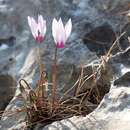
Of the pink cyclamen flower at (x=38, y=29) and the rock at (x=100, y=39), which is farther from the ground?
the pink cyclamen flower at (x=38, y=29)

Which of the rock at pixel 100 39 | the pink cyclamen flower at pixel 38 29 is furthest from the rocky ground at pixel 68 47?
the pink cyclamen flower at pixel 38 29

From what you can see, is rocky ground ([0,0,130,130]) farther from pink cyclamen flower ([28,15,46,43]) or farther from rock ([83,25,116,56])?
pink cyclamen flower ([28,15,46,43])

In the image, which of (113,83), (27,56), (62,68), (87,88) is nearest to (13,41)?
(27,56)

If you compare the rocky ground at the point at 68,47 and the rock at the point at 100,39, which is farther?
the rock at the point at 100,39

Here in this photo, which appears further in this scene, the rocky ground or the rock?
the rock

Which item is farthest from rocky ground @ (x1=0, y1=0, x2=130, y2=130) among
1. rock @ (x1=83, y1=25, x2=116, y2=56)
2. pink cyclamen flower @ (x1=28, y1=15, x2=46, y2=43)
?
pink cyclamen flower @ (x1=28, y1=15, x2=46, y2=43)

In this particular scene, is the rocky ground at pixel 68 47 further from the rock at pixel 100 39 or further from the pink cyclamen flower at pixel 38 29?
the pink cyclamen flower at pixel 38 29

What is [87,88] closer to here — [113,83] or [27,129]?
[113,83]

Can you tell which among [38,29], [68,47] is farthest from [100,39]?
[38,29]
